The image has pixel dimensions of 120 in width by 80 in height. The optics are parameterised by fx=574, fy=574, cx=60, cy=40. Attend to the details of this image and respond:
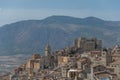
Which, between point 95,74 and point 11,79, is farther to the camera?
point 11,79

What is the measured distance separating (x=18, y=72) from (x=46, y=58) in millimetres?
4252

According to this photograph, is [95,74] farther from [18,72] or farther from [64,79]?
[18,72]

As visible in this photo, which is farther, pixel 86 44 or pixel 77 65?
pixel 86 44

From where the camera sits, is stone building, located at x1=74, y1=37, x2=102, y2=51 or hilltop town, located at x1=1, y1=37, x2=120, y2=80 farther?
stone building, located at x1=74, y1=37, x2=102, y2=51

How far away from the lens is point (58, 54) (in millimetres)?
79250

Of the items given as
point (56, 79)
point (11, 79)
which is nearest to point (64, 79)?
point (56, 79)

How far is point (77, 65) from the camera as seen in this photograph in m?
65.6

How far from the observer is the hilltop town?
5688cm

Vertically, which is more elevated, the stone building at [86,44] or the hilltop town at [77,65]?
the stone building at [86,44]

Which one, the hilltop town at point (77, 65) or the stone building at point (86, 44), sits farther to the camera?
the stone building at point (86, 44)

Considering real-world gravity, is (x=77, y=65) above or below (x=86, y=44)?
below

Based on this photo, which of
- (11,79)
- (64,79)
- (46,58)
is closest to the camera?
(64,79)

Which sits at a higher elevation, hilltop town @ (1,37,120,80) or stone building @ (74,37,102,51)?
stone building @ (74,37,102,51)

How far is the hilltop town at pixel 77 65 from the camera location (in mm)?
56875
